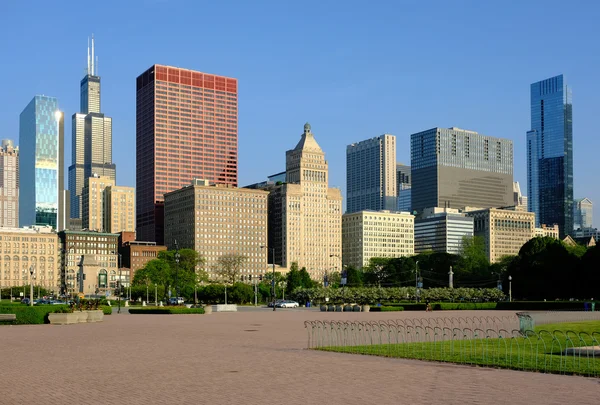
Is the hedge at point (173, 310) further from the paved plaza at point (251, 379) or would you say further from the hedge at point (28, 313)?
the paved plaza at point (251, 379)

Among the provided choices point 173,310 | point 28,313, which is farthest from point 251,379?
point 173,310

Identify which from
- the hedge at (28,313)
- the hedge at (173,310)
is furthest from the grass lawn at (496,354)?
the hedge at (173,310)

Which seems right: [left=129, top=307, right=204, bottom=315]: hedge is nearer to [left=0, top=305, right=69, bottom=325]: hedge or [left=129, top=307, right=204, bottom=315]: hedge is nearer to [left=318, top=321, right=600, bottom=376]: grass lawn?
[left=0, top=305, right=69, bottom=325]: hedge

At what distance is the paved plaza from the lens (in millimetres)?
17381

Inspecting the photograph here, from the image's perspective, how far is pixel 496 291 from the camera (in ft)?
A: 370

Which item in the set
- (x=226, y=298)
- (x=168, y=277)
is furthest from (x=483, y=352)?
(x=168, y=277)

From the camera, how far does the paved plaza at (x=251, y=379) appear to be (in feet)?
57.0

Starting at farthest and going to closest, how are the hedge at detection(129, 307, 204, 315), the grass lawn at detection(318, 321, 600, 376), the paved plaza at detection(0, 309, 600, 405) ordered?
the hedge at detection(129, 307, 204, 315) → the grass lawn at detection(318, 321, 600, 376) → the paved plaza at detection(0, 309, 600, 405)

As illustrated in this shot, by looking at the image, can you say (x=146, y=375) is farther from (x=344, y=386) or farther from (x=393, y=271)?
(x=393, y=271)

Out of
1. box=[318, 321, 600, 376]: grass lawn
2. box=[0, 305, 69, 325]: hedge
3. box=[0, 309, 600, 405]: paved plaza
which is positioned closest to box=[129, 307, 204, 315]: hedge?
box=[0, 305, 69, 325]: hedge

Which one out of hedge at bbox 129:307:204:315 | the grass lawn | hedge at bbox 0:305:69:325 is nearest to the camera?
the grass lawn

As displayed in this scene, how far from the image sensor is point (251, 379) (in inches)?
811

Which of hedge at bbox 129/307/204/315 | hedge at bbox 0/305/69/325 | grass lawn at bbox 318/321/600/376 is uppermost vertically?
grass lawn at bbox 318/321/600/376

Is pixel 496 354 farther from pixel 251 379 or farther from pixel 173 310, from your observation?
pixel 173 310
